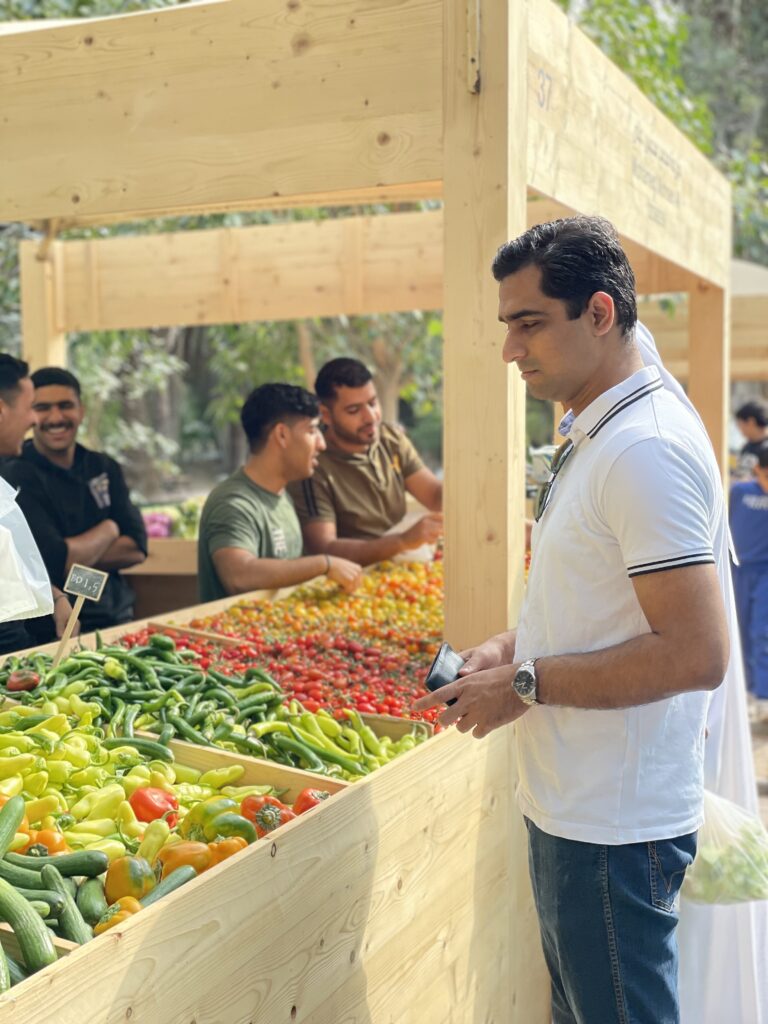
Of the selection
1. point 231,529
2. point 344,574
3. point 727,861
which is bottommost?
point 727,861

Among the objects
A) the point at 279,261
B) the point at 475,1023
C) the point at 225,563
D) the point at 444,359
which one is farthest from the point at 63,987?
the point at 279,261

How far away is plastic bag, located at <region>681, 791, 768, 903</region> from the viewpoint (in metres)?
3.08

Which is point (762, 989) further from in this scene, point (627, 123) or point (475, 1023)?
point (627, 123)

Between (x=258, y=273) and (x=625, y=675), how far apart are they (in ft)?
22.5

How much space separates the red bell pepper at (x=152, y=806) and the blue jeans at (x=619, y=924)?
3.20 feet

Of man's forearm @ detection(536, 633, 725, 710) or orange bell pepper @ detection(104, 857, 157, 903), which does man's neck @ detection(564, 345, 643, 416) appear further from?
orange bell pepper @ detection(104, 857, 157, 903)

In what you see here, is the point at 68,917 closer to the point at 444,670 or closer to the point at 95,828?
the point at 95,828

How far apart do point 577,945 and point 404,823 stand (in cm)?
70

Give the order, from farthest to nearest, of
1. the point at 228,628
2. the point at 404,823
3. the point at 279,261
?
the point at 279,261, the point at 228,628, the point at 404,823

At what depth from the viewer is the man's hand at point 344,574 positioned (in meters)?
5.39

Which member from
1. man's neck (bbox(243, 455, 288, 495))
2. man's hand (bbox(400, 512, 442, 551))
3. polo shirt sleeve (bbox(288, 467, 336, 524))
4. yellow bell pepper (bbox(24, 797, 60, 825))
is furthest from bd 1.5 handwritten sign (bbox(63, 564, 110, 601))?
polo shirt sleeve (bbox(288, 467, 336, 524))

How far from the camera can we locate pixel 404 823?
2.85 metres

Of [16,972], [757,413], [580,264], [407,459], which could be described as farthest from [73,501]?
[757,413]

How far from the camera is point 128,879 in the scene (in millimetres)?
2307
